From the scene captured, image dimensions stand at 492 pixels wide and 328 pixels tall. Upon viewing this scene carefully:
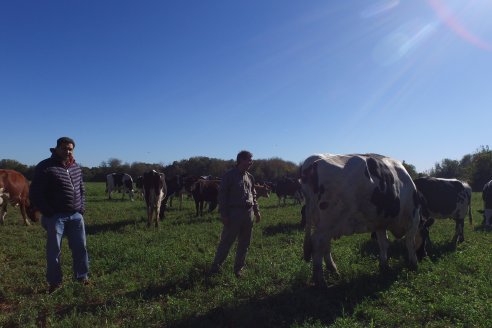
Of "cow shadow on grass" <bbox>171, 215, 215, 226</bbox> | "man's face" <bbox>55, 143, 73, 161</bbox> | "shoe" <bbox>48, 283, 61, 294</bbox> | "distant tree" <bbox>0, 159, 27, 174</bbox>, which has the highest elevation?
"distant tree" <bbox>0, 159, 27, 174</bbox>

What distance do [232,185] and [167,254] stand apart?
3043 mm

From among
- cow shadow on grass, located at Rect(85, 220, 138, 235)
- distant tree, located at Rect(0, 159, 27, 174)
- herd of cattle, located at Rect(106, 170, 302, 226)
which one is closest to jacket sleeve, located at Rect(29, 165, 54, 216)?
cow shadow on grass, located at Rect(85, 220, 138, 235)

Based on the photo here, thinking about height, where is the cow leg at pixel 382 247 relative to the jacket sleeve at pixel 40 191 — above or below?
below

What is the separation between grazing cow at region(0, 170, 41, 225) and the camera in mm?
14750

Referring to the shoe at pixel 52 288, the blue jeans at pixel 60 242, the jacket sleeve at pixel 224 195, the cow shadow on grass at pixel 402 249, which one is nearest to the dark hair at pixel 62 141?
the blue jeans at pixel 60 242

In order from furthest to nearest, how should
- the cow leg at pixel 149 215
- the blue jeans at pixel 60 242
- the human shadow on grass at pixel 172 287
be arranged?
the cow leg at pixel 149 215 < the blue jeans at pixel 60 242 < the human shadow on grass at pixel 172 287

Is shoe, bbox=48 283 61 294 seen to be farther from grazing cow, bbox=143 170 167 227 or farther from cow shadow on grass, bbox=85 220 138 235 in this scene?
grazing cow, bbox=143 170 167 227

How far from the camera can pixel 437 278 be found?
6.98 meters

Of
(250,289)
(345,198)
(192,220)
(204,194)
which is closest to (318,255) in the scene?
(345,198)

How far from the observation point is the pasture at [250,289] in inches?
210

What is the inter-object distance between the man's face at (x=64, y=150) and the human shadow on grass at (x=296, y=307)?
342cm

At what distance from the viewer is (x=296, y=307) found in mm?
5711

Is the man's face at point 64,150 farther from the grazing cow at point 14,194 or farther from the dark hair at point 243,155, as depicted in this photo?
the grazing cow at point 14,194

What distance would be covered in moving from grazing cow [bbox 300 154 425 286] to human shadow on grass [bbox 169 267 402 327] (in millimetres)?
404
